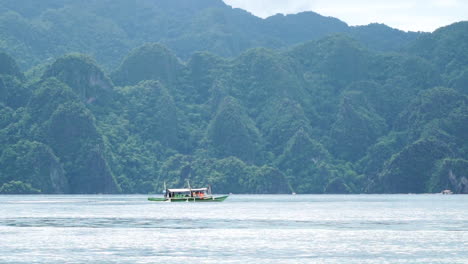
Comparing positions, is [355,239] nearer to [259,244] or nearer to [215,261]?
[259,244]

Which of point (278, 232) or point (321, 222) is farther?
point (321, 222)

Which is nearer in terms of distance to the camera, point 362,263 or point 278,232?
point 362,263

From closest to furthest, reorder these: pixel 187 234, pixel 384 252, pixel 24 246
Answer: pixel 384 252
pixel 24 246
pixel 187 234

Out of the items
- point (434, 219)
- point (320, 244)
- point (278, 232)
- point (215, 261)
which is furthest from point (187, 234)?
point (434, 219)

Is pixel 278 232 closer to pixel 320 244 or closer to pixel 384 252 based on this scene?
pixel 320 244

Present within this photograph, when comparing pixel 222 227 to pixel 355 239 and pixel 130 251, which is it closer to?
pixel 355 239

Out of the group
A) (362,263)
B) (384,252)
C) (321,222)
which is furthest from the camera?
(321,222)

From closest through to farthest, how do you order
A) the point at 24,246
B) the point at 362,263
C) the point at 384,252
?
the point at 362,263, the point at 384,252, the point at 24,246

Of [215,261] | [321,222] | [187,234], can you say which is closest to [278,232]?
[187,234]

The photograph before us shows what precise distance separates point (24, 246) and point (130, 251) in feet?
36.7

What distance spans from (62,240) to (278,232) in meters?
24.4

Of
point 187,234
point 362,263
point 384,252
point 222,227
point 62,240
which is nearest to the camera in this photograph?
point 362,263

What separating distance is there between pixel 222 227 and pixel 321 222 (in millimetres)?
16309

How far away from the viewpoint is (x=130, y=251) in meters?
76.9
